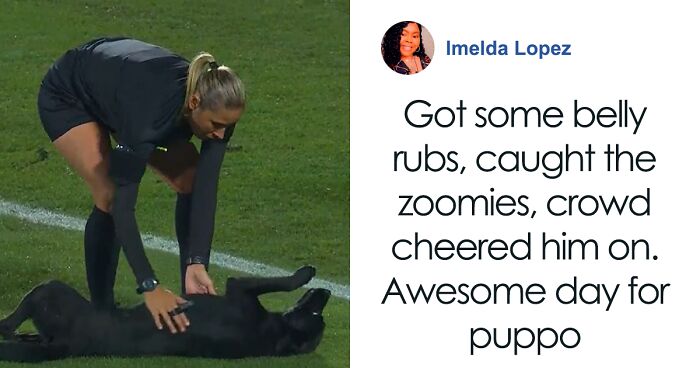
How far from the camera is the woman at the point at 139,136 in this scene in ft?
27.5

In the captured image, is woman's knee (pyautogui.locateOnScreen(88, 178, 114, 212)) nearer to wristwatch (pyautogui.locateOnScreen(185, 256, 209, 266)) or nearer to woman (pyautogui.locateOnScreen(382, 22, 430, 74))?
wristwatch (pyautogui.locateOnScreen(185, 256, 209, 266))

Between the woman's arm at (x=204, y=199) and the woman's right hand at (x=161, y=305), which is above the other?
the woman's arm at (x=204, y=199)

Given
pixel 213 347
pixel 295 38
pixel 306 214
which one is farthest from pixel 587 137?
pixel 295 38

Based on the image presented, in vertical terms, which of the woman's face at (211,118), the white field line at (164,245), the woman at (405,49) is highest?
the woman at (405,49)

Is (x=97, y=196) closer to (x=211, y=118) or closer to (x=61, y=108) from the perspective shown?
(x=61, y=108)

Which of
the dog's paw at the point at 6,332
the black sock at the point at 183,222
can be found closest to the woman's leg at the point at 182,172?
the black sock at the point at 183,222

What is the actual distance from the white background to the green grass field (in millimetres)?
841

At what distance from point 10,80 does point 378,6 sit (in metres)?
11.9

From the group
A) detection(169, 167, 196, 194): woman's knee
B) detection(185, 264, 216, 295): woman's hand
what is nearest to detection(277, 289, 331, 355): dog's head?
detection(185, 264, 216, 295): woman's hand

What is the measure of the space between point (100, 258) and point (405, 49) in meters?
2.19

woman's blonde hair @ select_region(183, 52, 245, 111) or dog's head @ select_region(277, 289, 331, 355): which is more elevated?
woman's blonde hair @ select_region(183, 52, 245, 111)

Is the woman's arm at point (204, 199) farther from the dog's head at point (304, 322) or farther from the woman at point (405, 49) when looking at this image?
the woman at point (405, 49)

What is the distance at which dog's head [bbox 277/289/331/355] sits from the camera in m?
8.95

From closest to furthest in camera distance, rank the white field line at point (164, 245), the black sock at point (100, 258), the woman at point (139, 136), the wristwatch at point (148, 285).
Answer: the woman at point (139, 136) < the wristwatch at point (148, 285) < the black sock at point (100, 258) < the white field line at point (164, 245)
